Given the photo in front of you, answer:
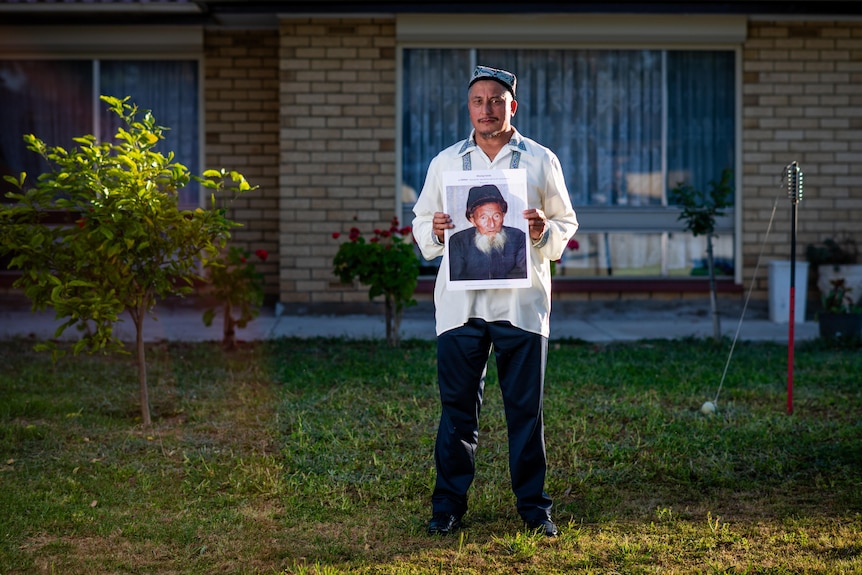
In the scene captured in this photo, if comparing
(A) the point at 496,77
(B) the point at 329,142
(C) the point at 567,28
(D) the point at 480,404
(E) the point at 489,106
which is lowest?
(D) the point at 480,404

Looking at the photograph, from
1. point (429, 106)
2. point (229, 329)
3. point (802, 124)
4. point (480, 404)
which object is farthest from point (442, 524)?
point (802, 124)

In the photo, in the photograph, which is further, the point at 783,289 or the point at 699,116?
the point at 699,116

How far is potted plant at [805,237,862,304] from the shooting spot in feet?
39.3

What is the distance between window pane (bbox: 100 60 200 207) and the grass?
4.59 metres

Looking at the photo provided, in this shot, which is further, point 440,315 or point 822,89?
point 822,89

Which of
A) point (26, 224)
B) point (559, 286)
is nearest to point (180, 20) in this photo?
point (559, 286)

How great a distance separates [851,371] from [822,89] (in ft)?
15.4

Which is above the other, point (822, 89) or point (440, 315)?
point (822, 89)

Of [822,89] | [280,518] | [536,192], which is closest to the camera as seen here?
[536,192]

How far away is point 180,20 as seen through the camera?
12352 millimetres

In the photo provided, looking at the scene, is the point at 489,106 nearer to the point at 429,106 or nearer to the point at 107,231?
the point at 107,231

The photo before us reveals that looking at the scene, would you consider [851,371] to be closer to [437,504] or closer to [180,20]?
[437,504]

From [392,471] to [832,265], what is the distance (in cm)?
780

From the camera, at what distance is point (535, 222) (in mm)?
4465
